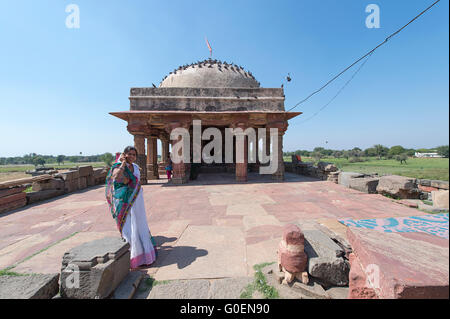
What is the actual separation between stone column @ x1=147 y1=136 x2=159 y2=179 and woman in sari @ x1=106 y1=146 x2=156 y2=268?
9564 millimetres

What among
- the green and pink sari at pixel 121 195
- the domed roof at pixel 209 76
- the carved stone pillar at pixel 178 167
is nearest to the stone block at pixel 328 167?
the carved stone pillar at pixel 178 167

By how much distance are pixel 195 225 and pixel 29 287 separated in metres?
2.57

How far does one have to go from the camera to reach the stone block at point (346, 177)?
7676 mm

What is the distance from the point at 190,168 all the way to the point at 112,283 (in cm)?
994

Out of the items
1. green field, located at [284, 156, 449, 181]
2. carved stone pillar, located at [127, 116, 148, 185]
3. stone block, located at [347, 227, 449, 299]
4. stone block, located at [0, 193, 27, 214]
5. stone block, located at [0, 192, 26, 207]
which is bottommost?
green field, located at [284, 156, 449, 181]

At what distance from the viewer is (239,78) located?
14148mm

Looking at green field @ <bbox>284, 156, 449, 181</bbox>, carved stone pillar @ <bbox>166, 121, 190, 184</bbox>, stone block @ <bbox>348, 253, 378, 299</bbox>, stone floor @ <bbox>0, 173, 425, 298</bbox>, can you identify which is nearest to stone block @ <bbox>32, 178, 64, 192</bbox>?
stone floor @ <bbox>0, 173, 425, 298</bbox>

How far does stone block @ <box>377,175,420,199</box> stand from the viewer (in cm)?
549

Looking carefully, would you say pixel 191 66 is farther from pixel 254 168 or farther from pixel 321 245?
pixel 321 245

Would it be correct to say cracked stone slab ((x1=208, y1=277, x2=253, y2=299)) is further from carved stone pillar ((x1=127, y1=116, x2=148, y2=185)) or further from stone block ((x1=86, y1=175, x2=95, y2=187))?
stone block ((x1=86, y1=175, x2=95, y2=187))

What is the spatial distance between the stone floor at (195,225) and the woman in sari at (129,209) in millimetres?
254

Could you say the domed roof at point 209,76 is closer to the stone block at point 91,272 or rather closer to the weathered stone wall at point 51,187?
the weathered stone wall at point 51,187

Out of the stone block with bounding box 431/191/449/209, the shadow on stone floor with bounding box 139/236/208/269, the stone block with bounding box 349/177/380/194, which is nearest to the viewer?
the stone block with bounding box 431/191/449/209

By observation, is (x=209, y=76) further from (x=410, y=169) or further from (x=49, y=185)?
(x=410, y=169)
